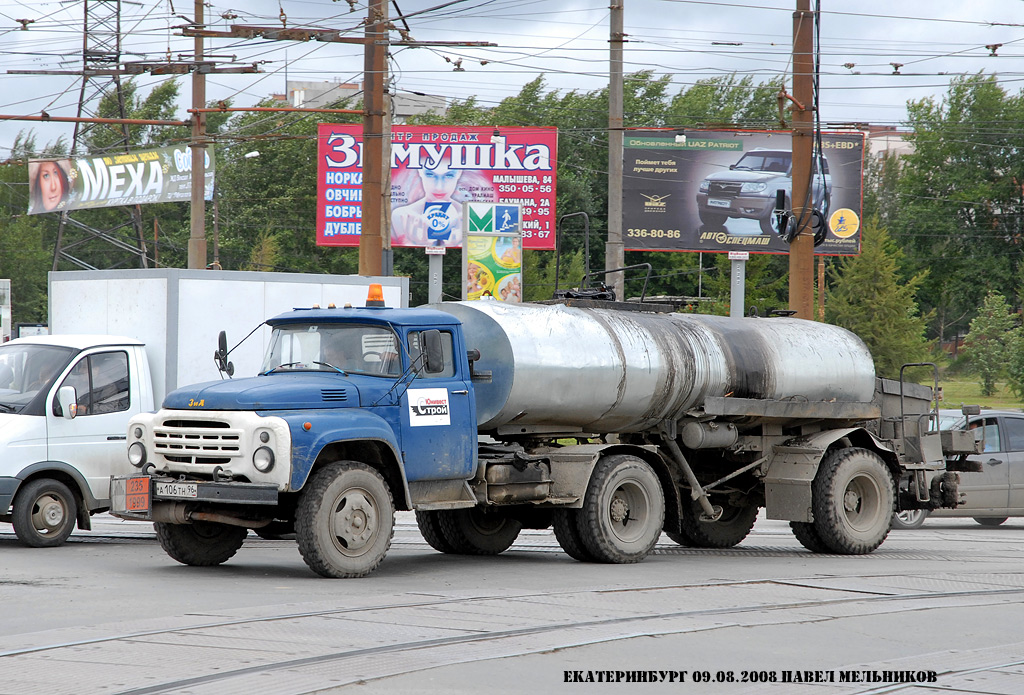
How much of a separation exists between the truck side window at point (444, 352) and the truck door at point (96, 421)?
3915 millimetres

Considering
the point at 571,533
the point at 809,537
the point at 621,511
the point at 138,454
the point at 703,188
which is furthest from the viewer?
the point at 703,188

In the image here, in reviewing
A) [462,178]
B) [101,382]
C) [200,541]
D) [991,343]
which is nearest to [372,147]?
[101,382]

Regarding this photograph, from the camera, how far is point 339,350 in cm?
1116

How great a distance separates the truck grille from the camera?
1017 cm

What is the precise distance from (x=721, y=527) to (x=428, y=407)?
5262 millimetres

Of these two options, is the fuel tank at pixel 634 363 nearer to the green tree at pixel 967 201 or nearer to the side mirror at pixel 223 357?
the side mirror at pixel 223 357

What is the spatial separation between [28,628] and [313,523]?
8.42 ft

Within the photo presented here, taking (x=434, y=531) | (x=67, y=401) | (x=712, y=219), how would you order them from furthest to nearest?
(x=712, y=219), (x=434, y=531), (x=67, y=401)

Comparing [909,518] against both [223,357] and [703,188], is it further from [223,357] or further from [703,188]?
[703,188]

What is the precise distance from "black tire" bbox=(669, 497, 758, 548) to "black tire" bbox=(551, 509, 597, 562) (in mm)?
2343

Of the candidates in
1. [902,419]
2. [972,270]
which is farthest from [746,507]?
[972,270]

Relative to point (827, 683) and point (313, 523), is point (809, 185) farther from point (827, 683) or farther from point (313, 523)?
point (827, 683)

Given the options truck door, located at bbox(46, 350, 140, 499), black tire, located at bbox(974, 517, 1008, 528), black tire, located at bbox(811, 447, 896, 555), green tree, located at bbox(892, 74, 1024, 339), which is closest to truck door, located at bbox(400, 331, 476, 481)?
truck door, located at bbox(46, 350, 140, 499)

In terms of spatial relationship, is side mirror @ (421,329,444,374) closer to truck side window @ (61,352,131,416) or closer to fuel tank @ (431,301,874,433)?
fuel tank @ (431,301,874,433)
